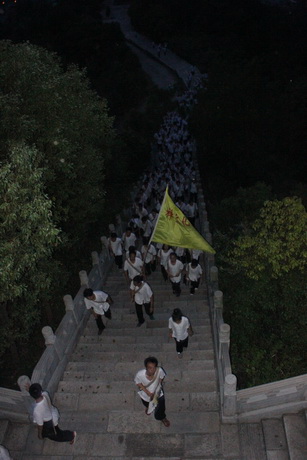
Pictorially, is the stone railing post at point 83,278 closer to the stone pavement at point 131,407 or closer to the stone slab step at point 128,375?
the stone pavement at point 131,407

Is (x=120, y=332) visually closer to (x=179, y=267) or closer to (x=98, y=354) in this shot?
(x=98, y=354)

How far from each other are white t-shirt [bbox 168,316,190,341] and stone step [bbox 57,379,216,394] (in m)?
0.92

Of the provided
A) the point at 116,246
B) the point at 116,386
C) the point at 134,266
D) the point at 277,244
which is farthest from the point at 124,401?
the point at 116,246

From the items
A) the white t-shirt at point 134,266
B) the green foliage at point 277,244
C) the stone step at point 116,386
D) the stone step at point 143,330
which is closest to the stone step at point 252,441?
the stone step at point 116,386

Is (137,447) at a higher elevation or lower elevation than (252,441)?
lower

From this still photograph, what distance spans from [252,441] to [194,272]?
4.39 metres

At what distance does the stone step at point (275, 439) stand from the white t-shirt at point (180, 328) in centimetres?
212

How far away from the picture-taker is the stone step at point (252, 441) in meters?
6.34

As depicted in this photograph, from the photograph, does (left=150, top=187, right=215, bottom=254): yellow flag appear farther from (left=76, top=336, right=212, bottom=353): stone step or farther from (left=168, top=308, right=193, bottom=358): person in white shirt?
(left=76, top=336, right=212, bottom=353): stone step

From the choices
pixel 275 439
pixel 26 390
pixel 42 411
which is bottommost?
pixel 26 390

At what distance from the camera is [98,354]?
8.86 metres

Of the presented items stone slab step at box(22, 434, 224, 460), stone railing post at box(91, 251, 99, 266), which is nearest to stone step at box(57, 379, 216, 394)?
stone slab step at box(22, 434, 224, 460)

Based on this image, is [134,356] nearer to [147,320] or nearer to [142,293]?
[142,293]

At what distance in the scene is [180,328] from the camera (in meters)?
7.58
